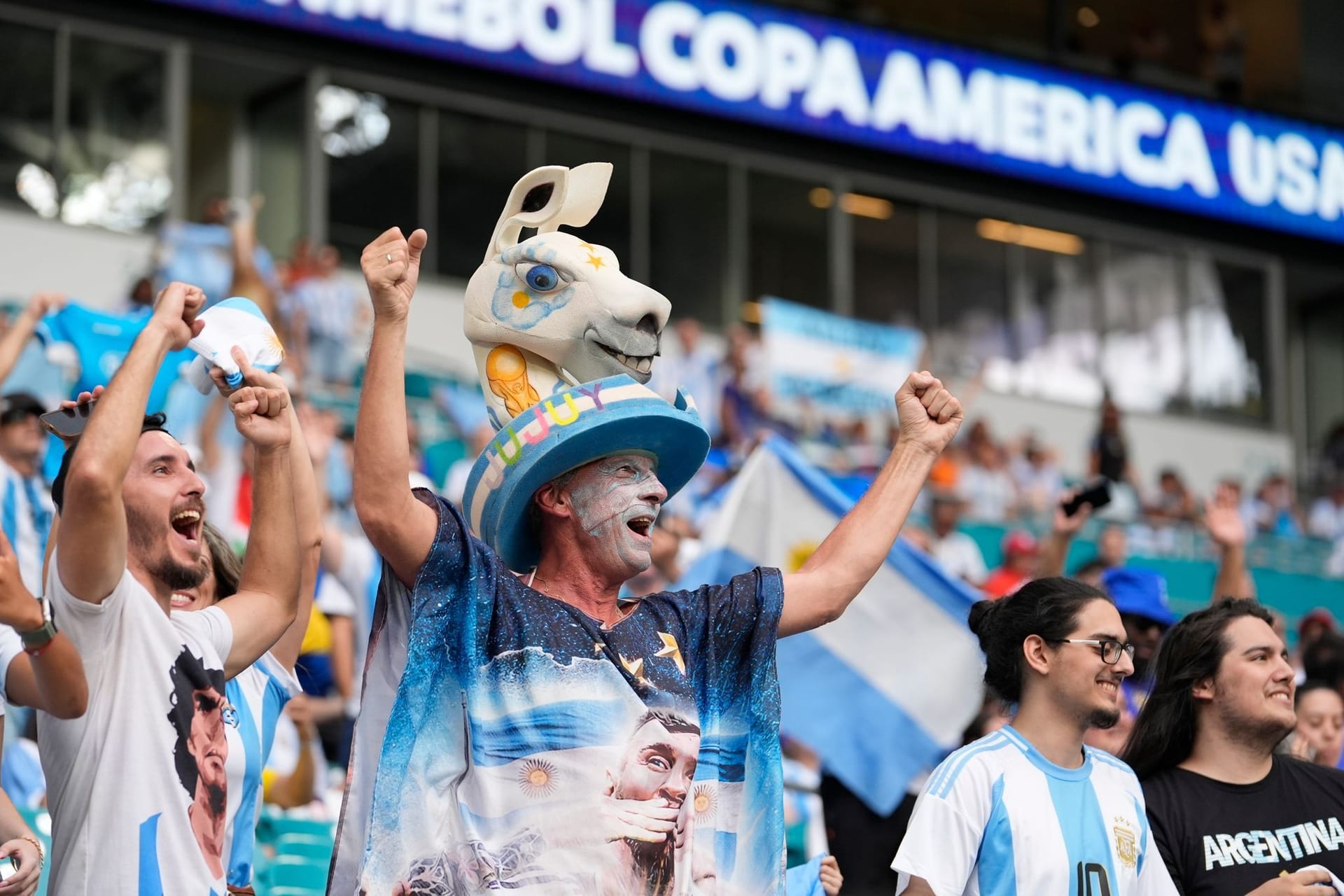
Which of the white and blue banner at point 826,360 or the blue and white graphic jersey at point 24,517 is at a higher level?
the white and blue banner at point 826,360

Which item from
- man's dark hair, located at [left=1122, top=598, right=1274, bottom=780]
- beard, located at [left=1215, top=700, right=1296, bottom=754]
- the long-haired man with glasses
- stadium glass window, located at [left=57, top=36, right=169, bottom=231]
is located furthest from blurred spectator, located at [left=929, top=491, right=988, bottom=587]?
stadium glass window, located at [left=57, top=36, right=169, bottom=231]

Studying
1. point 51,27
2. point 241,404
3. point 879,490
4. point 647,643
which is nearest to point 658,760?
point 647,643

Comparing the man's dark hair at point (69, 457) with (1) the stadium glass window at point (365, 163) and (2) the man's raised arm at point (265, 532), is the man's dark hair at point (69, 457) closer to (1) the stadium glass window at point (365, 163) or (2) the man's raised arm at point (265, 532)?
(2) the man's raised arm at point (265, 532)

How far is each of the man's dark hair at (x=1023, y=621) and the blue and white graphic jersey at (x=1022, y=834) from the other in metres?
0.28

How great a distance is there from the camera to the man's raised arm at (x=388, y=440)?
3.49 m

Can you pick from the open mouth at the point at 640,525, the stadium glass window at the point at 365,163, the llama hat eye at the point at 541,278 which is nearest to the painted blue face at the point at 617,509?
the open mouth at the point at 640,525

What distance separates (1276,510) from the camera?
20.4 metres

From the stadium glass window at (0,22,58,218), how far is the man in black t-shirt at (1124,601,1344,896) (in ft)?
45.7

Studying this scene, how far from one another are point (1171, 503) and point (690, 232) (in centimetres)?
581

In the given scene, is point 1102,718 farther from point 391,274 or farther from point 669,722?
point 391,274

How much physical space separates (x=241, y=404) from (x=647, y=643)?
106 centimetres

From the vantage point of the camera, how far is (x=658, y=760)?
3.67 m

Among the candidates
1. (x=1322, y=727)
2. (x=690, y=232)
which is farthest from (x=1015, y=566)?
(x=690, y=232)

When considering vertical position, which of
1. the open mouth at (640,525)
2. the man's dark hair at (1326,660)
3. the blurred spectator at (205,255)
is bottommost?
the man's dark hair at (1326,660)
